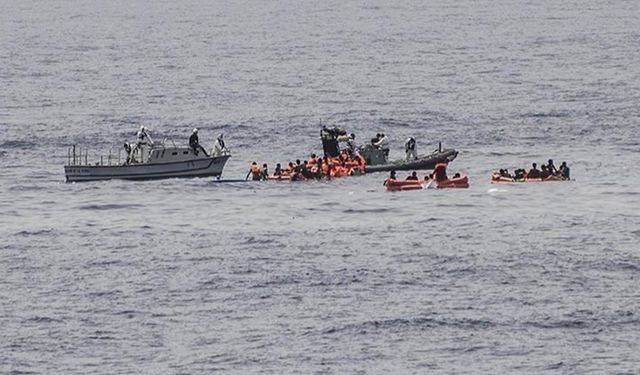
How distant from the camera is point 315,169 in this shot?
13300 cm

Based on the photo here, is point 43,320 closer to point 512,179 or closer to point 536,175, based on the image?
point 512,179

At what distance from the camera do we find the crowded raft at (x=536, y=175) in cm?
12912

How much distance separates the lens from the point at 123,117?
6954 inches

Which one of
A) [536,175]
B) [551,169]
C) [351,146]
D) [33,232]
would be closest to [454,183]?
[536,175]

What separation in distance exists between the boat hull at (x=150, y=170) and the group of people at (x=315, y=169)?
2.76 meters

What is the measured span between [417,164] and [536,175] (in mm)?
11106

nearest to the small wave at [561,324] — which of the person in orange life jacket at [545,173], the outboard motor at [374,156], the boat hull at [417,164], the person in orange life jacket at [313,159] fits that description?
the person in orange life jacket at [545,173]

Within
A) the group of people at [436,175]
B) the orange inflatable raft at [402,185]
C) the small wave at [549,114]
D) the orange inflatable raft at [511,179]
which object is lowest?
the orange inflatable raft at [402,185]

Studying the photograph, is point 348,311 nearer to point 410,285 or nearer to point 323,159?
point 410,285

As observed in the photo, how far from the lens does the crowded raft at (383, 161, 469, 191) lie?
127 meters

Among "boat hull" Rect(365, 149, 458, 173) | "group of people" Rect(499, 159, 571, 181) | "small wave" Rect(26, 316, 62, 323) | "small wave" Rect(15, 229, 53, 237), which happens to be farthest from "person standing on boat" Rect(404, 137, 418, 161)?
"small wave" Rect(26, 316, 62, 323)

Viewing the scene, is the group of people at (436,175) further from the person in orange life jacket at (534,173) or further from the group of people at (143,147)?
the group of people at (143,147)

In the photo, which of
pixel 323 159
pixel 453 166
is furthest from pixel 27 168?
pixel 453 166

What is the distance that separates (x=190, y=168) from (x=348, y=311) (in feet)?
158
